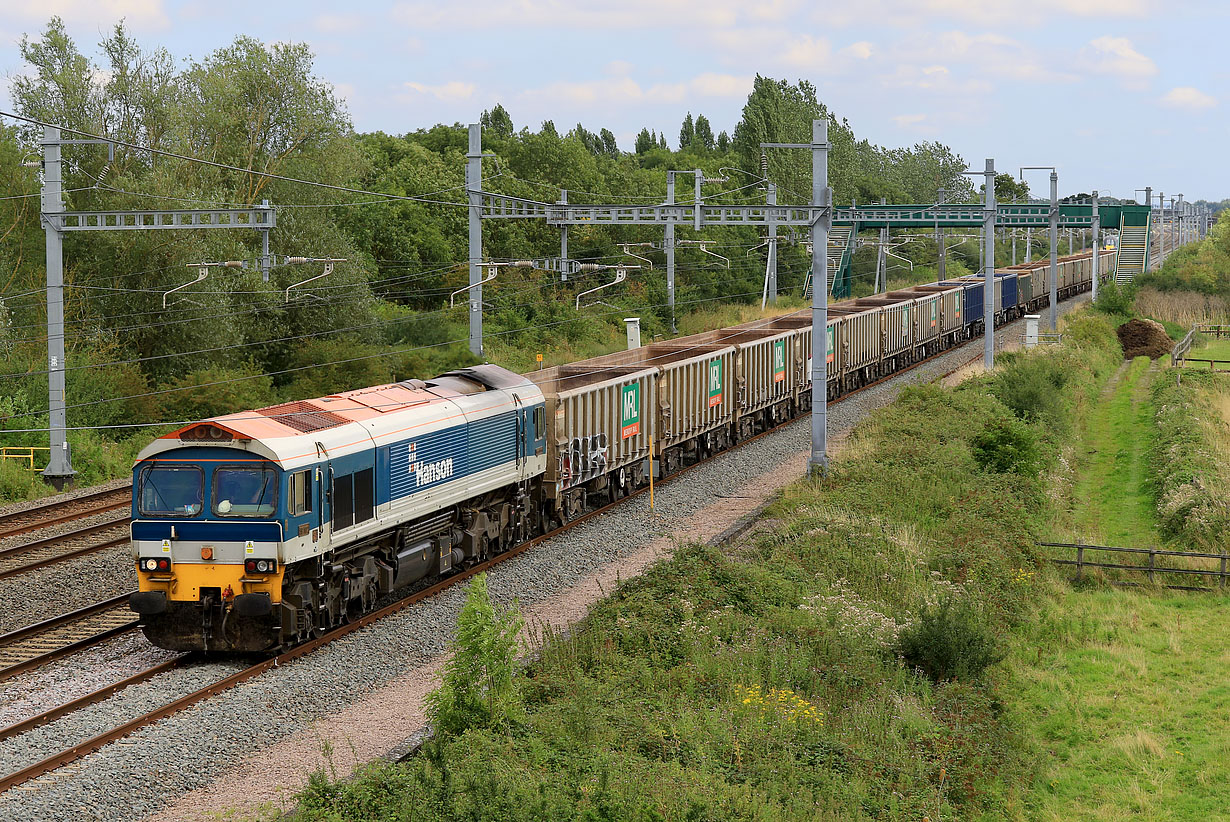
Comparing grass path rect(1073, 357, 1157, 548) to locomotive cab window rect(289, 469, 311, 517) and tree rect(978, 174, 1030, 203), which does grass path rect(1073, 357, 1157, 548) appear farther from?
tree rect(978, 174, 1030, 203)

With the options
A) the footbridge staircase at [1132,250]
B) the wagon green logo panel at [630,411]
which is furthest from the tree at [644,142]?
the wagon green logo panel at [630,411]

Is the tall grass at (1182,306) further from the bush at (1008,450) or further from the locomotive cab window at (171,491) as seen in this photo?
the locomotive cab window at (171,491)

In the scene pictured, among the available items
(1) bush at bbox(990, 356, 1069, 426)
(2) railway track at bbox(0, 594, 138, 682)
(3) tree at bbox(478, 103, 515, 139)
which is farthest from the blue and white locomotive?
(3) tree at bbox(478, 103, 515, 139)

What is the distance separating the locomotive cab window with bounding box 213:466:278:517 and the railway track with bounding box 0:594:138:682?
330 centimetres

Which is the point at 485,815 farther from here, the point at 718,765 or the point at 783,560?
the point at 783,560

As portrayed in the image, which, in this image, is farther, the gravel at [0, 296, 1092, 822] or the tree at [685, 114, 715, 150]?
the tree at [685, 114, 715, 150]

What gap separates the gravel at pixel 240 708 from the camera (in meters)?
11.9

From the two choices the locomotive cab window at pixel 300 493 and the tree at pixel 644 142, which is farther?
the tree at pixel 644 142

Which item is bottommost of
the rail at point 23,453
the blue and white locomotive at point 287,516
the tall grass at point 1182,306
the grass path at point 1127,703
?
the grass path at point 1127,703

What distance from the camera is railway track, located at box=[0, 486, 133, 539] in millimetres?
24766

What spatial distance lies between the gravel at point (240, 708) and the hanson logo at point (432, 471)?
6.47 feet

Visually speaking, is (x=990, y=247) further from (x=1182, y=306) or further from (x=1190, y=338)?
(x=1182, y=306)

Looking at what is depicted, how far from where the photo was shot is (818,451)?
28.5 metres

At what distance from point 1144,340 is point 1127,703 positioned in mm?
48369
